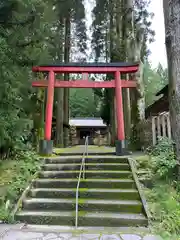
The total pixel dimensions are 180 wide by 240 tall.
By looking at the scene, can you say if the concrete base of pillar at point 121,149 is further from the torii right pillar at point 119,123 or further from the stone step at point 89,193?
the stone step at point 89,193

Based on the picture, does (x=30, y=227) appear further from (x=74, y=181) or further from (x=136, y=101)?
(x=136, y=101)

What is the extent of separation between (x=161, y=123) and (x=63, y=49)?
9621mm

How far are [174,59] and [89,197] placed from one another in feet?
11.0

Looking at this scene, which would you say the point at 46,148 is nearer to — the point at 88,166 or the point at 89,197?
the point at 88,166

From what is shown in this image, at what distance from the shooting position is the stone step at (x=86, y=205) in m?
3.70

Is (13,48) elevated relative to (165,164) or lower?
elevated

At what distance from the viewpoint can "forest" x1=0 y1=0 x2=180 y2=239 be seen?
418 centimetres

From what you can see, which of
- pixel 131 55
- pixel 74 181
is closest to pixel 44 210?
pixel 74 181

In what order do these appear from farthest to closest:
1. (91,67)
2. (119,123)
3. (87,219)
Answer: (91,67)
(119,123)
(87,219)

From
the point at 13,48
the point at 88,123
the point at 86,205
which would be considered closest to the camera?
the point at 86,205

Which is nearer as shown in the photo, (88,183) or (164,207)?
(164,207)

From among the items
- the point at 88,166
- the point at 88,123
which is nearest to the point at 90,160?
the point at 88,166

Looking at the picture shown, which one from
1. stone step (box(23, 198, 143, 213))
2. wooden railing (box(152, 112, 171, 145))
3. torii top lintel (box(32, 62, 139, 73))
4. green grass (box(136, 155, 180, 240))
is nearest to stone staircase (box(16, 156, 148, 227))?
stone step (box(23, 198, 143, 213))

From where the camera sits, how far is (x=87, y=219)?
3.44 metres
